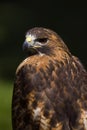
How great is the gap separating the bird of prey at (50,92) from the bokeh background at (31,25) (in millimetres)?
5643

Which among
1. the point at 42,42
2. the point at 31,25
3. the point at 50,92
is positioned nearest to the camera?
the point at 50,92

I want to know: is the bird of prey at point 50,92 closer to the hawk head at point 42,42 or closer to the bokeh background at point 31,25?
the hawk head at point 42,42

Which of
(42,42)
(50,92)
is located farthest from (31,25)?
(50,92)

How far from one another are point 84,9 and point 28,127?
11.8 m

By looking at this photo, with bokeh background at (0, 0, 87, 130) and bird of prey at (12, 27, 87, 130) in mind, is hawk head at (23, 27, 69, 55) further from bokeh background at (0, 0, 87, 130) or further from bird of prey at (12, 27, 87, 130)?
bokeh background at (0, 0, 87, 130)

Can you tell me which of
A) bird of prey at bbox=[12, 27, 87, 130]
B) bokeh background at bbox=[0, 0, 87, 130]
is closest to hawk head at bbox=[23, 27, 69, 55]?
bird of prey at bbox=[12, 27, 87, 130]

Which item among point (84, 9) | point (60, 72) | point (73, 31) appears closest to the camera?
point (60, 72)

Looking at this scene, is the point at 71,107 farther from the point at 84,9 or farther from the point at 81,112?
the point at 84,9

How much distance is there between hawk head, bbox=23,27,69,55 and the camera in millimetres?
7805

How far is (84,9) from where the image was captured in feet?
61.6

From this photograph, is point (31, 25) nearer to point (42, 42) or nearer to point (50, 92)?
point (42, 42)

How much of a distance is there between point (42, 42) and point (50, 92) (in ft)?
2.88

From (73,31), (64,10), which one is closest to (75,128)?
(73,31)

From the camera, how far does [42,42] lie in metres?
7.91
